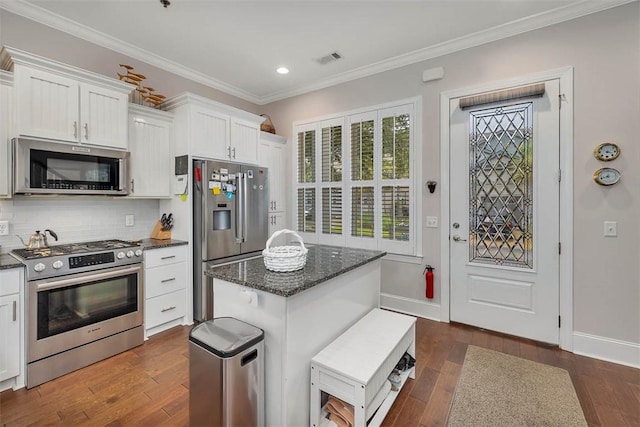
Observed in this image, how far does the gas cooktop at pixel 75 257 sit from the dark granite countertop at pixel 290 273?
1229mm

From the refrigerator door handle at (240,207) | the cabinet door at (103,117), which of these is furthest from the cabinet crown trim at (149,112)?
the refrigerator door handle at (240,207)

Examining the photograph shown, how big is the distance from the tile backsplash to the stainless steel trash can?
2.15m

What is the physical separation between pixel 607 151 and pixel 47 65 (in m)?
4.63

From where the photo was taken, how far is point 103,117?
105 inches

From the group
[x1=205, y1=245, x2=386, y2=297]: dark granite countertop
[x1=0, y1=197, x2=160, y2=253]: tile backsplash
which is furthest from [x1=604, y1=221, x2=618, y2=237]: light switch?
[x1=0, y1=197, x2=160, y2=253]: tile backsplash

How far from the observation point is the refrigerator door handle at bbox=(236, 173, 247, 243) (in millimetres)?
3556

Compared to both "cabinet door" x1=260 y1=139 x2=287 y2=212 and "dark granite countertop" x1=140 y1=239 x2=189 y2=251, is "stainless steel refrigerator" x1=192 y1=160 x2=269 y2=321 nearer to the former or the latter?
"dark granite countertop" x1=140 y1=239 x2=189 y2=251

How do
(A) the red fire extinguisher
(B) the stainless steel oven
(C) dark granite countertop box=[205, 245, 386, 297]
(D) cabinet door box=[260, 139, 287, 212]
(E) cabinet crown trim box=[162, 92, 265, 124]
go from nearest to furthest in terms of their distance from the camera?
(C) dark granite countertop box=[205, 245, 386, 297], (B) the stainless steel oven, (E) cabinet crown trim box=[162, 92, 265, 124], (A) the red fire extinguisher, (D) cabinet door box=[260, 139, 287, 212]

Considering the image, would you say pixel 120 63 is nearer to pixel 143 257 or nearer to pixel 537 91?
pixel 143 257

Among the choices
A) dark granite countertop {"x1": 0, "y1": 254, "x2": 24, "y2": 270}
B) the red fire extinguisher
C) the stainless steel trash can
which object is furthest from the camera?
the red fire extinguisher

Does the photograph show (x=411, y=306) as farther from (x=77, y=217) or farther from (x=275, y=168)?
(x=77, y=217)

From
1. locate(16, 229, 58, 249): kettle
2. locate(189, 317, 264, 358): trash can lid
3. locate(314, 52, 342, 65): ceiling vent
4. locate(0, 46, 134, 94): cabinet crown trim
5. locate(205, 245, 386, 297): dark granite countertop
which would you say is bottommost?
locate(189, 317, 264, 358): trash can lid

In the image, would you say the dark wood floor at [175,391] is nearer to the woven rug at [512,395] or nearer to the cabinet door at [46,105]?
the woven rug at [512,395]

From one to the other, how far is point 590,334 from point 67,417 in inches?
158
